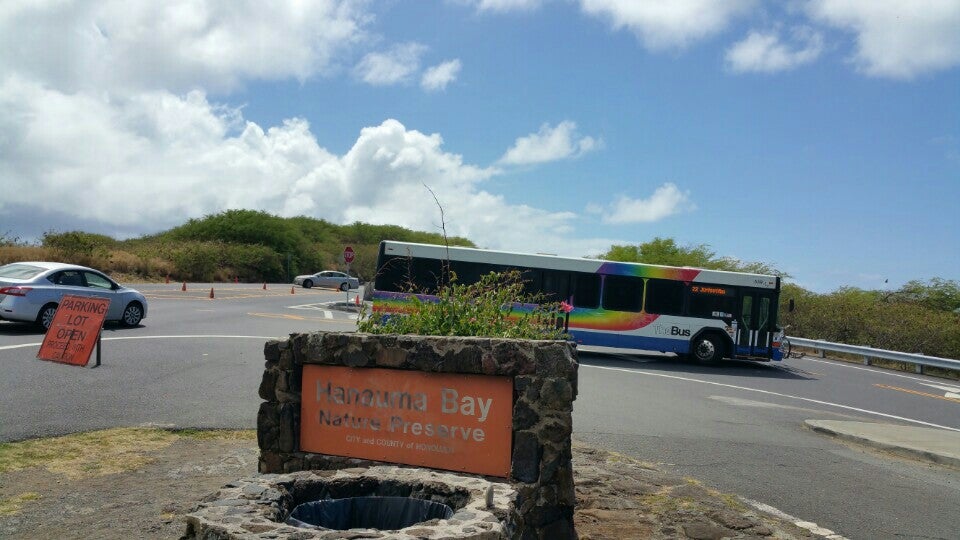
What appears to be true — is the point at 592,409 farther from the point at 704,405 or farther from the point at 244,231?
the point at 244,231

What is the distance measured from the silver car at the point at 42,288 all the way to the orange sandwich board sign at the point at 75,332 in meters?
3.18

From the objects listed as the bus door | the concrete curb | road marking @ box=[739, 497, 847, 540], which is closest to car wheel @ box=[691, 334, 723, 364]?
the bus door

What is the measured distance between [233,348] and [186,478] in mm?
9694

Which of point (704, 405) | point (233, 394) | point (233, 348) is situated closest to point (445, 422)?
point (233, 394)

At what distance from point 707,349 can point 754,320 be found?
1.54 m

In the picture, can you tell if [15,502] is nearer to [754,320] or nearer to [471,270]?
[471,270]

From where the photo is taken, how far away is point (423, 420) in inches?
207

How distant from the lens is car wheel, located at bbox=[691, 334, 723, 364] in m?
20.9

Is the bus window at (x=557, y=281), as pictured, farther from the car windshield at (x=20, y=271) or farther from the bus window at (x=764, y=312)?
the car windshield at (x=20, y=271)

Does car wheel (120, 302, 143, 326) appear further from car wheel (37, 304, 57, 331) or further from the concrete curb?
the concrete curb

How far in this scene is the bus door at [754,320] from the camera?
21.0 meters

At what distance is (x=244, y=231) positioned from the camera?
7831 cm

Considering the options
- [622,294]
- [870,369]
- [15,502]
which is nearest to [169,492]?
[15,502]

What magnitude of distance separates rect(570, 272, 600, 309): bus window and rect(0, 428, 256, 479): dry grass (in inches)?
534
